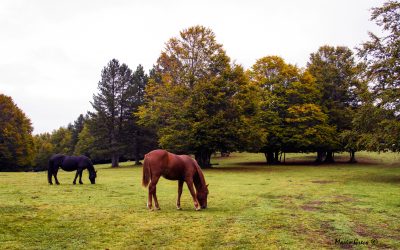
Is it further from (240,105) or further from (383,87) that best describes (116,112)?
(383,87)

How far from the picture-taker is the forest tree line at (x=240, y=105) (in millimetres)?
28188

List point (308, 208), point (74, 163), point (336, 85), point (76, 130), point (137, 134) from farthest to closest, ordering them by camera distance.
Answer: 1. point (76, 130)
2. point (137, 134)
3. point (336, 85)
4. point (74, 163)
5. point (308, 208)

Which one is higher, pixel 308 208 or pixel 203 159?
pixel 203 159

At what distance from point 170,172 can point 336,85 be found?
43.2 m

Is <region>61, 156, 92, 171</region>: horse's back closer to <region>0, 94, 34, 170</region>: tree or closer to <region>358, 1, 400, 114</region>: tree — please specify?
<region>358, 1, 400, 114</region>: tree

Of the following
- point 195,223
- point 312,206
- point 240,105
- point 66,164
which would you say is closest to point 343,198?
point 312,206

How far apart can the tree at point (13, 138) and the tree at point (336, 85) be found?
46997 millimetres

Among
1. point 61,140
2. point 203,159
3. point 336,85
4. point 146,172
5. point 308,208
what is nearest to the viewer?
point 146,172

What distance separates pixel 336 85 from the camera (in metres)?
50.8

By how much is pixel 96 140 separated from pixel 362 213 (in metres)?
46.6

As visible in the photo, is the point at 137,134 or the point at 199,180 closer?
the point at 199,180

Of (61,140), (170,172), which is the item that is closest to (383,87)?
(170,172)

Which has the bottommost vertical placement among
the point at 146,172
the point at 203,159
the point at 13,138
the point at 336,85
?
the point at 203,159

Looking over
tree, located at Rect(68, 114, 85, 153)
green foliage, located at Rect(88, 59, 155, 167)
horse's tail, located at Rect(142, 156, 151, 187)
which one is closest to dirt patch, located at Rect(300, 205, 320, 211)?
horse's tail, located at Rect(142, 156, 151, 187)
